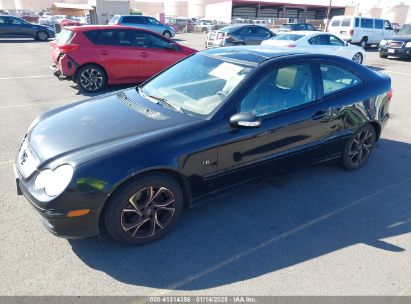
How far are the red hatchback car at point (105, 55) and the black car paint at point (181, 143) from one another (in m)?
4.52

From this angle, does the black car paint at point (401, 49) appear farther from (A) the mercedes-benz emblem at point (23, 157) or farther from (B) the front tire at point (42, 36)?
(B) the front tire at point (42, 36)

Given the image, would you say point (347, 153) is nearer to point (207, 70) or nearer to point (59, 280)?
point (207, 70)

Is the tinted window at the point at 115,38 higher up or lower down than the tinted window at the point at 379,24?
higher up

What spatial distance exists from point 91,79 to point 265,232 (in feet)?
20.9

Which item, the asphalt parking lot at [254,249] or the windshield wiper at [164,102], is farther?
the windshield wiper at [164,102]

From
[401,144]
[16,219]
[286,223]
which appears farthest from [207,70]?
[401,144]

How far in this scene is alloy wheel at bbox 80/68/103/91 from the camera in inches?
312

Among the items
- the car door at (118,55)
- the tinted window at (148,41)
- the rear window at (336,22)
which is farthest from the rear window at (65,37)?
the rear window at (336,22)

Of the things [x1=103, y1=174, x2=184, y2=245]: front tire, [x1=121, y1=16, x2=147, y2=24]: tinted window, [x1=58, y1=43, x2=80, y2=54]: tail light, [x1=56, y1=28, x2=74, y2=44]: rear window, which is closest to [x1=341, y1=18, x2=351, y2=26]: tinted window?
[x1=121, y1=16, x2=147, y2=24]: tinted window

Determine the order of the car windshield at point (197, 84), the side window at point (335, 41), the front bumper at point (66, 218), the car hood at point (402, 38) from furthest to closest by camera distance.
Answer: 1. the car hood at point (402, 38)
2. the side window at point (335, 41)
3. the car windshield at point (197, 84)
4. the front bumper at point (66, 218)

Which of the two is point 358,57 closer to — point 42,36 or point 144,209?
point 144,209

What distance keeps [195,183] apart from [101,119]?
1.09 m

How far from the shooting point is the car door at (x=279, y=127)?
3.15 m

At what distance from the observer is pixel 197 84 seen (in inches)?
139
